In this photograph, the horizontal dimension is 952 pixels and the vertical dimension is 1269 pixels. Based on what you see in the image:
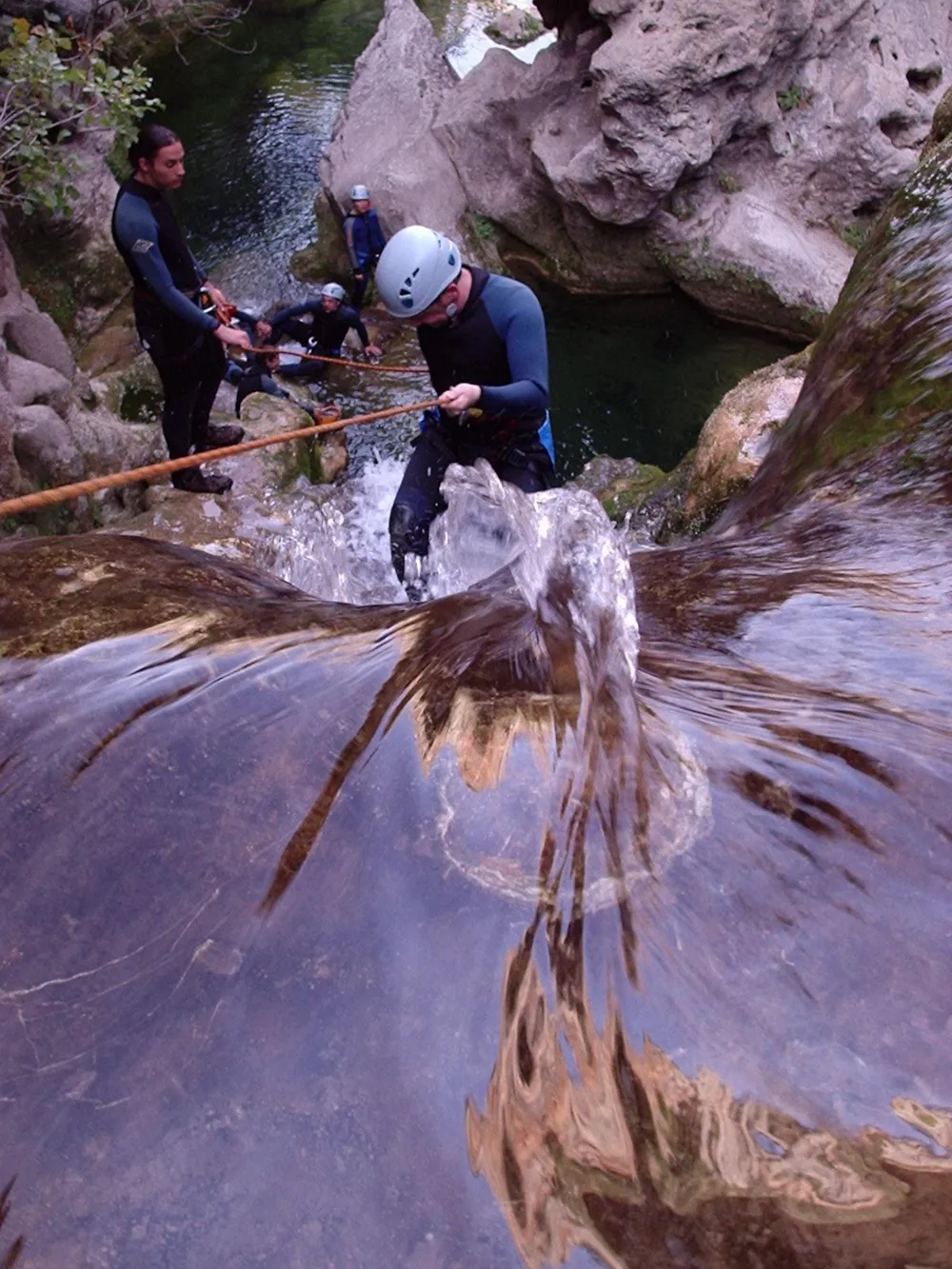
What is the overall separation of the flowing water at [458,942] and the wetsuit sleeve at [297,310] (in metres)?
8.24

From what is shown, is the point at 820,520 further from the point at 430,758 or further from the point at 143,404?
the point at 143,404

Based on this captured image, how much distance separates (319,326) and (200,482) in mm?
4261

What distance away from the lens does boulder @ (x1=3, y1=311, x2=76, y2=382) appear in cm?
826

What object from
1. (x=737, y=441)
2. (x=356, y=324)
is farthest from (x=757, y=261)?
(x=737, y=441)

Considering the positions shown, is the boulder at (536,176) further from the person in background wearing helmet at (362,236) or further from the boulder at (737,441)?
the boulder at (737,441)

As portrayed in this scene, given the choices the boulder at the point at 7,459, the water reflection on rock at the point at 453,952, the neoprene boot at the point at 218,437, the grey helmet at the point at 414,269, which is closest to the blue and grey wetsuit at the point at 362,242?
the neoprene boot at the point at 218,437

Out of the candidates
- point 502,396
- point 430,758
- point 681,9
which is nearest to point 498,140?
point 681,9

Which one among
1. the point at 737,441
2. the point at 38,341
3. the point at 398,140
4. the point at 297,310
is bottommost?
the point at 737,441

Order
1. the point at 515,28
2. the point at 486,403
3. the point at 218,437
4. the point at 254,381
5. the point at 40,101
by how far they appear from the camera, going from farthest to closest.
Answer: the point at 515,28 < the point at 254,381 < the point at 40,101 < the point at 218,437 < the point at 486,403

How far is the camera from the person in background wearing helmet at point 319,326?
385 inches

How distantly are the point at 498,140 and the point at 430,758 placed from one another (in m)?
13.3

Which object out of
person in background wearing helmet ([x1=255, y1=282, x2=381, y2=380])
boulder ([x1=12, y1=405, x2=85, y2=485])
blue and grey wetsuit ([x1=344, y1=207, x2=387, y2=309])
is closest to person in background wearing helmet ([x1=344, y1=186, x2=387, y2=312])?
blue and grey wetsuit ([x1=344, y1=207, x2=387, y2=309])

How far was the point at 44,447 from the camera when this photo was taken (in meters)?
6.43

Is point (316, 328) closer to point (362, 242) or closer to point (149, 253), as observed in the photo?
point (362, 242)
